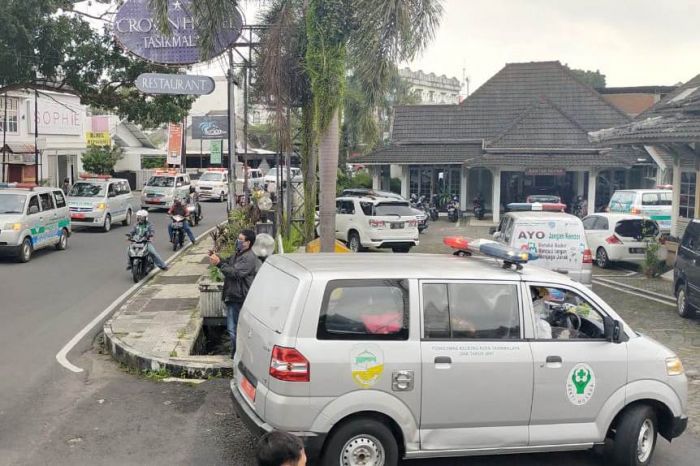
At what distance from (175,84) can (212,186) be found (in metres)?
26.1

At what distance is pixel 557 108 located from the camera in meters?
36.1

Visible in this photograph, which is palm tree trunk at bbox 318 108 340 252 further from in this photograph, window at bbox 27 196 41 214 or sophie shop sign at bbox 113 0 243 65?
window at bbox 27 196 41 214

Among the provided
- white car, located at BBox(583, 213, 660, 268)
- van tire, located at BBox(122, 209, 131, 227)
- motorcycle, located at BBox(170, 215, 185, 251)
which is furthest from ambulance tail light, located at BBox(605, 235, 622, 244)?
van tire, located at BBox(122, 209, 131, 227)

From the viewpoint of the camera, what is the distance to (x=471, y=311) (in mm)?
6203

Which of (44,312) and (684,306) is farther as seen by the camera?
(684,306)

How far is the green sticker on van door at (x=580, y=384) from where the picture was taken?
6.30 m

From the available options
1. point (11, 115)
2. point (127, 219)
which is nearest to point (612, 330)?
point (127, 219)

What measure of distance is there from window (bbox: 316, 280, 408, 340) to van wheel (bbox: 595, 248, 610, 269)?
1545 centimetres

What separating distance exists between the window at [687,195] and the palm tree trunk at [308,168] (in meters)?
10.6

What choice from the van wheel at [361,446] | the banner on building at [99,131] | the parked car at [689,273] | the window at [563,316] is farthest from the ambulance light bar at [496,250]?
the banner on building at [99,131]

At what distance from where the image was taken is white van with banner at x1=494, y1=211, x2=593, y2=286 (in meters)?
14.5

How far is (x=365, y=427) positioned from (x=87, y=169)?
49.7 metres

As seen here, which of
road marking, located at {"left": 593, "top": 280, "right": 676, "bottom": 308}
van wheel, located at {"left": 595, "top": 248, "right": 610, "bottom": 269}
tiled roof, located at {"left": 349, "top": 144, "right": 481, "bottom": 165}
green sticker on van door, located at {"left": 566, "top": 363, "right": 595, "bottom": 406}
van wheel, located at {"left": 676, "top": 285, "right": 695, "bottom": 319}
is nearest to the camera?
green sticker on van door, located at {"left": 566, "top": 363, "right": 595, "bottom": 406}

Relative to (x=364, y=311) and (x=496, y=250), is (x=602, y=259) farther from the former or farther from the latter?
(x=364, y=311)
